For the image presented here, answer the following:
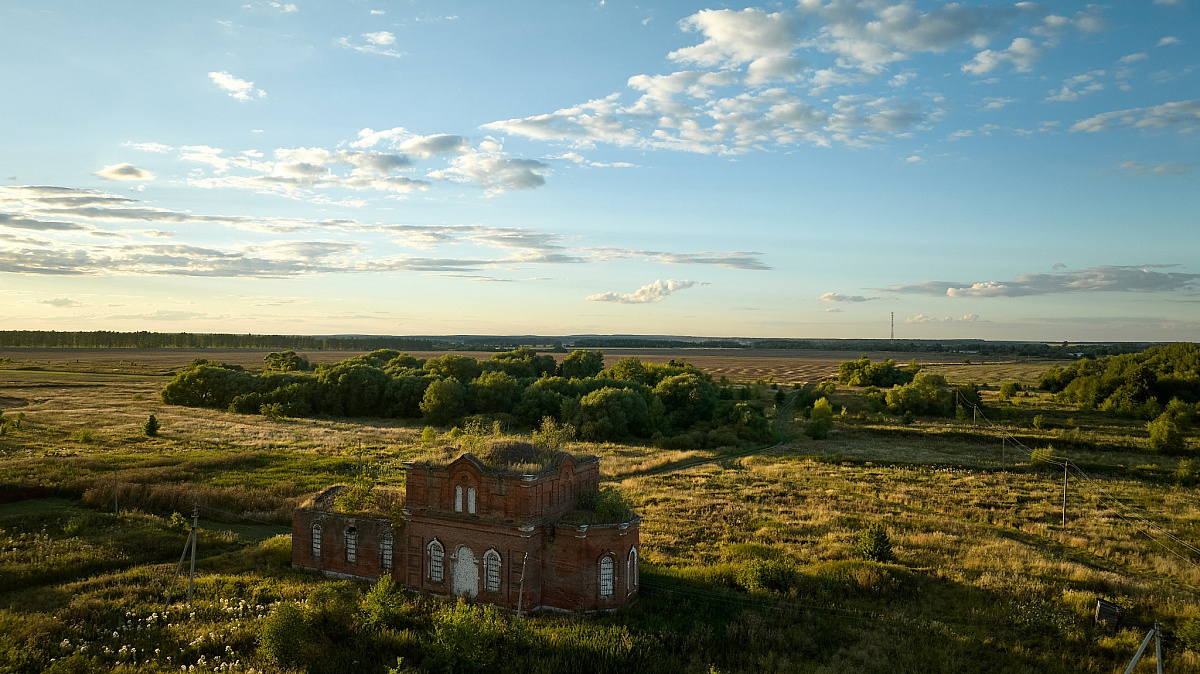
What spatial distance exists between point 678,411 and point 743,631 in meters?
58.9

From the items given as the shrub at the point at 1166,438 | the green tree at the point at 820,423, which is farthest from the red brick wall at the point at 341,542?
the shrub at the point at 1166,438

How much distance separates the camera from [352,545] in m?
27.2

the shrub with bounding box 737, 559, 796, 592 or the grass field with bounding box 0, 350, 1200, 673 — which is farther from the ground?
the shrub with bounding box 737, 559, 796, 592

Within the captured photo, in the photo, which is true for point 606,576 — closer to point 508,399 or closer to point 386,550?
point 386,550

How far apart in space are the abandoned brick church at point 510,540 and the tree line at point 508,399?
4581 cm

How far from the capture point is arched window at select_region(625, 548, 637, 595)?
23828 mm

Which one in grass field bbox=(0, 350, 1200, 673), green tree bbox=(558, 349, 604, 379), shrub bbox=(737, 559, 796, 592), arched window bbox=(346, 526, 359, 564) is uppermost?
green tree bbox=(558, 349, 604, 379)

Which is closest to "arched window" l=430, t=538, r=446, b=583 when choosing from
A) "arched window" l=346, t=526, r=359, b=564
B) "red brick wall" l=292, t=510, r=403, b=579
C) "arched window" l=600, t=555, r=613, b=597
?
"red brick wall" l=292, t=510, r=403, b=579

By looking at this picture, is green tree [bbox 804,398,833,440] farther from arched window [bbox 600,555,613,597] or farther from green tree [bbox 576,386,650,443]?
arched window [bbox 600,555,613,597]

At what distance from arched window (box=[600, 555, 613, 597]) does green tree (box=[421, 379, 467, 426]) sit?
2368 inches

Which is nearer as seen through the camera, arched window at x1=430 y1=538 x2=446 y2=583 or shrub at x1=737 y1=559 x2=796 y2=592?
arched window at x1=430 y1=538 x2=446 y2=583

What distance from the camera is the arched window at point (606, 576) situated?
23250 millimetres

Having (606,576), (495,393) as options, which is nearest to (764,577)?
(606,576)

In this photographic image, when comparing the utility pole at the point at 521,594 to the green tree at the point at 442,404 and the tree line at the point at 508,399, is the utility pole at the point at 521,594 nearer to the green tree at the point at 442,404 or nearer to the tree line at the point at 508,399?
the tree line at the point at 508,399
